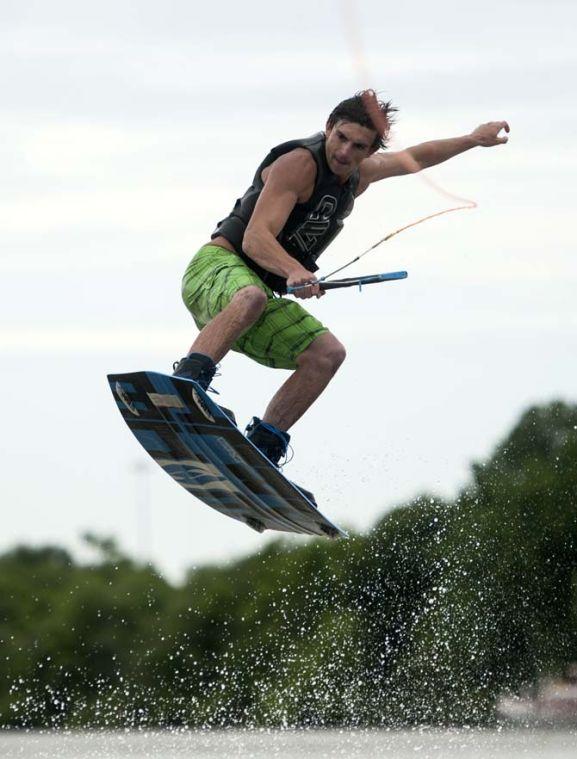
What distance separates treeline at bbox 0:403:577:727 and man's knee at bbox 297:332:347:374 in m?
15.4

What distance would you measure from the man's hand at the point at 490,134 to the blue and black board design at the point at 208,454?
2771mm

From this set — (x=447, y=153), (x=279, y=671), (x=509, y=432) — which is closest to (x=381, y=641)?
(x=279, y=671)

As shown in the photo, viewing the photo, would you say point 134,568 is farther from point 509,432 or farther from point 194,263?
point 194,263

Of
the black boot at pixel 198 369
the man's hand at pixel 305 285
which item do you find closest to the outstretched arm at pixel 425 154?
the man's hand at pixel 305 285

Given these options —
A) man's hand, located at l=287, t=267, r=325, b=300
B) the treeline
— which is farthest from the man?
the treeline

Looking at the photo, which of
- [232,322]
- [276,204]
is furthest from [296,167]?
[232,322]

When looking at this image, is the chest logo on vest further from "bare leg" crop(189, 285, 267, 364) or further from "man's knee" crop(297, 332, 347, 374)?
"man's knee" crop(297, 332, 347, 374)

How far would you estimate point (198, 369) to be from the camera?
1194 cm

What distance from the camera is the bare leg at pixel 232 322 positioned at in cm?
1195

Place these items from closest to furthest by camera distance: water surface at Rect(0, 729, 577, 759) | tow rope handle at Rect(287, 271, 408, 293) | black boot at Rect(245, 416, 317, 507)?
1. tow rope handle at Rect(287, 271, 408, 293)
2. black boot at Rect(245, 416, 317, 507)
3. water surface at Rect(0, 729, 577, 759)

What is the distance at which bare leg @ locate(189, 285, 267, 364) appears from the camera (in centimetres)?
1195

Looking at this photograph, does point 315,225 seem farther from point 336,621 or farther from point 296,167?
point 336,621

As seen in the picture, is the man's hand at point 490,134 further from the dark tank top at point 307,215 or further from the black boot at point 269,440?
the black boot at point 269,440

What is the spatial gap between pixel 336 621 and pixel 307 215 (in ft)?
66.3
